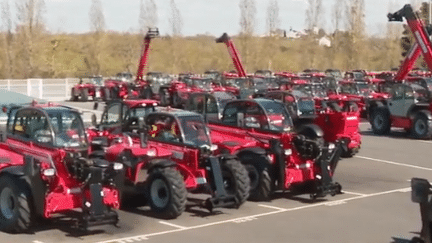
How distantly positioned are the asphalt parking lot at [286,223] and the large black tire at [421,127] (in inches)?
392

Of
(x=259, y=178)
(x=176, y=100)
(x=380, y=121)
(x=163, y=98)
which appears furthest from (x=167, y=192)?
(x=163, y=98)

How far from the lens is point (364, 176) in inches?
782

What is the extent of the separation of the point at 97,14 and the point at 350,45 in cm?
2469

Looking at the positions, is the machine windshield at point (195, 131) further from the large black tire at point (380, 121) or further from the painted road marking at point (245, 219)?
the large black tire at point (380, 121)

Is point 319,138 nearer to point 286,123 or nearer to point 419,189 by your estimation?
point 286,123

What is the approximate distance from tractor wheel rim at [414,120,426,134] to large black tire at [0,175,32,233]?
63.3ft

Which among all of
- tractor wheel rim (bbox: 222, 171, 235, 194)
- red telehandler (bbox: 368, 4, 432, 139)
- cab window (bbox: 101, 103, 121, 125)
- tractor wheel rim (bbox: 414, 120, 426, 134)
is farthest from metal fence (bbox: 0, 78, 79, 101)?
tractor wheel rim (bbox: 222, 171, 235, 194)

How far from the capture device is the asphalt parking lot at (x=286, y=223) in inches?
494

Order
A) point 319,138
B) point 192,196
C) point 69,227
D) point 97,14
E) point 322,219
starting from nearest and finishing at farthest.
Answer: point 69,227 → point 322,219 → point 192,196 → point 319,138 → point 97,14

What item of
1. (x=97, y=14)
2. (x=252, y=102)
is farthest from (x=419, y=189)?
(x=97, y=14)

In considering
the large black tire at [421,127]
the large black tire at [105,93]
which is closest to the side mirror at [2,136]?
the large black tire at [421,127]

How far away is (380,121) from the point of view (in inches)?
1200

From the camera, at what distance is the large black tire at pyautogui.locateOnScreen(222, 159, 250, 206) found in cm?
1446

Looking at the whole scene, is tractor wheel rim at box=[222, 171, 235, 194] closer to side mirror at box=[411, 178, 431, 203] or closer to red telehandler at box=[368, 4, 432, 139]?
side mirror at box=[411, 178, 431, 203]
